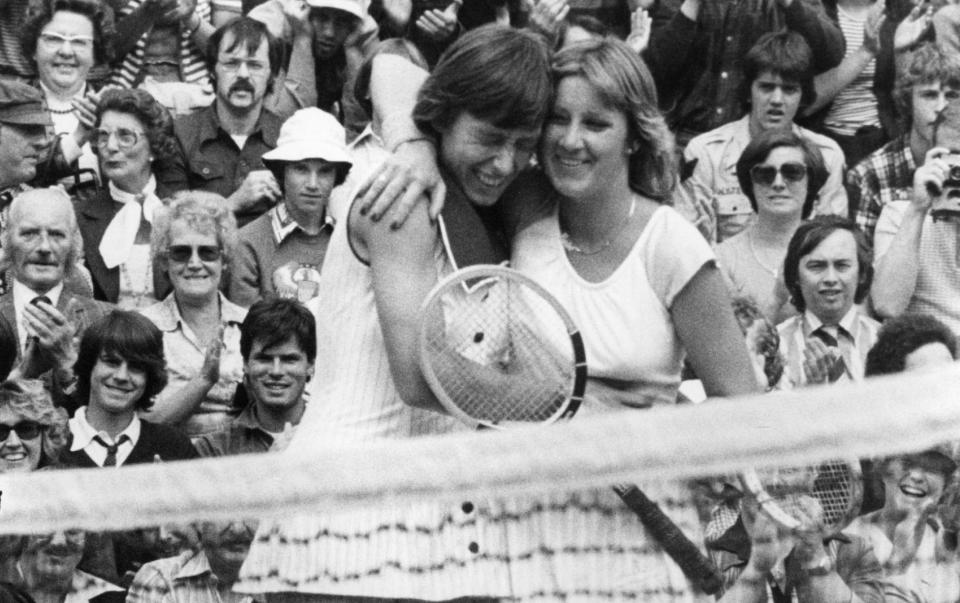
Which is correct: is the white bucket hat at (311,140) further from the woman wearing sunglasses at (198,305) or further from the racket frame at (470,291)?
the racket frame at (470,291)

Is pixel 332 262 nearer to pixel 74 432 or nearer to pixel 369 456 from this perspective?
pixel 369 456

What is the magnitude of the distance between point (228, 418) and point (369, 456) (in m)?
3.51

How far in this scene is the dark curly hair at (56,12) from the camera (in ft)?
28.0

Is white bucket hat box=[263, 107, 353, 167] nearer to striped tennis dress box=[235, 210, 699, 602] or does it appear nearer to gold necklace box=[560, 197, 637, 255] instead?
gold necklace box=[560, 197, 637, 255]

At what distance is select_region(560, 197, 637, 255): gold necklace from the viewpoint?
4398mm

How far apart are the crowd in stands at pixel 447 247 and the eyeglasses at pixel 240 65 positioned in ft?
0.07

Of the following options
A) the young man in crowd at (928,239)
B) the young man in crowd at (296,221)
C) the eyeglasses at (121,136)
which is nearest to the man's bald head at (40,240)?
the eyeglasses at (121,136)

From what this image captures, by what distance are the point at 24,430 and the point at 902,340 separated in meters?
3.04

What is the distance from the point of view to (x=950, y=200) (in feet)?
27.0

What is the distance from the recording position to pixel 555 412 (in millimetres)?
4176

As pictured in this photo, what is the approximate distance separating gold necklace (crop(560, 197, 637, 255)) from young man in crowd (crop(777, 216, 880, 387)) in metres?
3.33

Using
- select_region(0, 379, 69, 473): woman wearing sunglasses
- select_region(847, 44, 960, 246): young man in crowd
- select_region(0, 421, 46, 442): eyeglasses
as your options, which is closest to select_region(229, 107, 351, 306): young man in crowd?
select_region(0, 379, 69, 473): woman wearing sunglasses

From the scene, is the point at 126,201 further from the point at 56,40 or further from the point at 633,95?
the point at 633,95

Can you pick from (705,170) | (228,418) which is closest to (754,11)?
(705,170)
